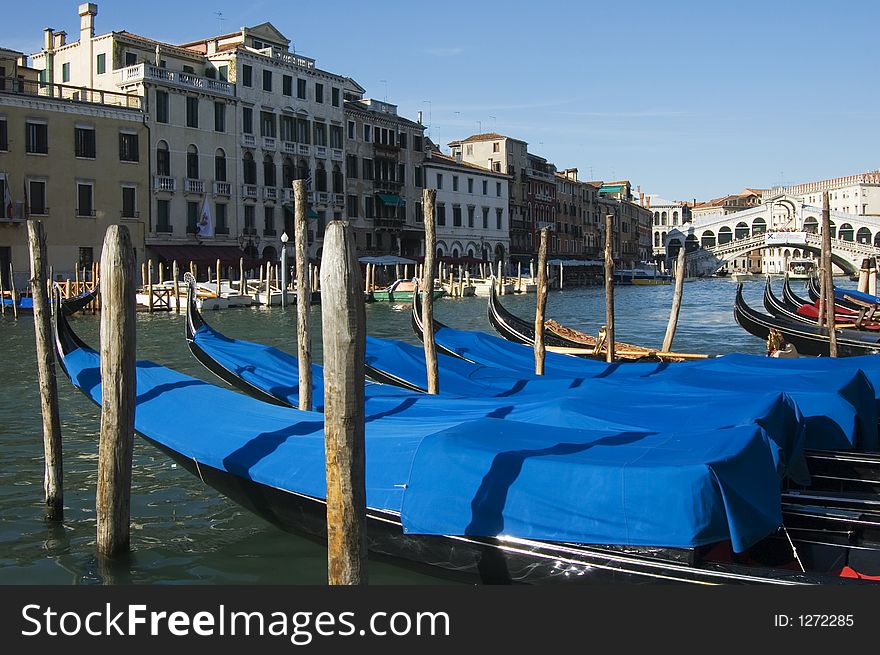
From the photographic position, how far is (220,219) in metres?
24.9

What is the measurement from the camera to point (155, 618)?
2.94m

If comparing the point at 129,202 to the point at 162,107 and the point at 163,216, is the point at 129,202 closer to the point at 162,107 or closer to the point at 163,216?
the point at 163,216

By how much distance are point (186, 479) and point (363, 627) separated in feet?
10.2

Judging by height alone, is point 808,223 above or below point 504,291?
above

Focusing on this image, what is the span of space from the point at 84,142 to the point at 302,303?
1721 cm

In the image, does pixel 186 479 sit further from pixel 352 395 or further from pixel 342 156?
pixel 342 156

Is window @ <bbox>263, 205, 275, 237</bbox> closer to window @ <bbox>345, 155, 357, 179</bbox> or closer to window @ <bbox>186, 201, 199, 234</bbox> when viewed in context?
window @ <bbox>186, 201, 199, 234</bbox>

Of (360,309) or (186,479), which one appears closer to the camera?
(360,309)

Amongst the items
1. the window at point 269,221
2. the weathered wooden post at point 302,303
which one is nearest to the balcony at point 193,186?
the window at point 269,221

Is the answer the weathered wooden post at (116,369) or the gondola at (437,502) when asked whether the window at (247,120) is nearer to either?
the gondola at (437,502)

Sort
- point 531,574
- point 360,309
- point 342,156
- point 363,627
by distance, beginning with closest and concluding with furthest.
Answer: point 363,627 < point 360,309 < point 531,574 < point 342,156

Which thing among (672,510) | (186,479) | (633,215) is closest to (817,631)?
(672,510)

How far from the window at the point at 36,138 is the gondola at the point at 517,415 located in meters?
15.2

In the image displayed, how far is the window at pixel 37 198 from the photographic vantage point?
805 inches
